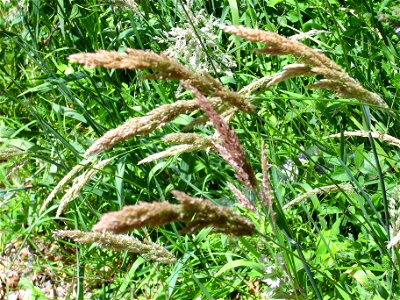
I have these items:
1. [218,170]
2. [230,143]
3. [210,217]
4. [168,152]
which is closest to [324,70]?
[230,143]

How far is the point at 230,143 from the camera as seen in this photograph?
126 centimetres

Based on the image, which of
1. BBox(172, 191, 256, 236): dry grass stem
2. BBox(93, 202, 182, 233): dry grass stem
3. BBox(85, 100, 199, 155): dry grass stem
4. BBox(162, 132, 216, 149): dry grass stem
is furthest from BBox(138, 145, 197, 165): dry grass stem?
BBox(93, 202, 182, 233): dry grass stem

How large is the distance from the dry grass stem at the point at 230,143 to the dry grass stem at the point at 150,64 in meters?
0.04

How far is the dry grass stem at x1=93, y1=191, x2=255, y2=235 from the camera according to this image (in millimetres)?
987

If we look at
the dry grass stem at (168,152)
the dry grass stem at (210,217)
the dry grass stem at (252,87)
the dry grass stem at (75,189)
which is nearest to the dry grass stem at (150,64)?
the dry grass stem at (210,217)

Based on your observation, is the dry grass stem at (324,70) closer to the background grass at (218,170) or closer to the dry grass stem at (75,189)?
the background grass at (218,170)

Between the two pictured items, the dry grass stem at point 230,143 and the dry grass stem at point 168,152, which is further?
the dry grass stem at point 168,152

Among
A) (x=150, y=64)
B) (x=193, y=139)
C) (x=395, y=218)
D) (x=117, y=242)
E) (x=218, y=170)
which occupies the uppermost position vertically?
(x=150, y=64)

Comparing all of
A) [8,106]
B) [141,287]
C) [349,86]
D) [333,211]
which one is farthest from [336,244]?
[8,106]

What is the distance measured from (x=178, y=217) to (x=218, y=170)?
186 cm

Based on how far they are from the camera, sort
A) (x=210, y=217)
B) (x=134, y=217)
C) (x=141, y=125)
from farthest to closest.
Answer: (x=141, y=125), (x=210, y=217), (x=134, y=217)

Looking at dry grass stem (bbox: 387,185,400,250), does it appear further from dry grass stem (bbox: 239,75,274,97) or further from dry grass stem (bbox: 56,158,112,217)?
dry grass stem (bbox: 56,158,112,217)

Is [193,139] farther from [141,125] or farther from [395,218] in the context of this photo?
[395,218]

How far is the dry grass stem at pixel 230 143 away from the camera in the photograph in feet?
4.01
